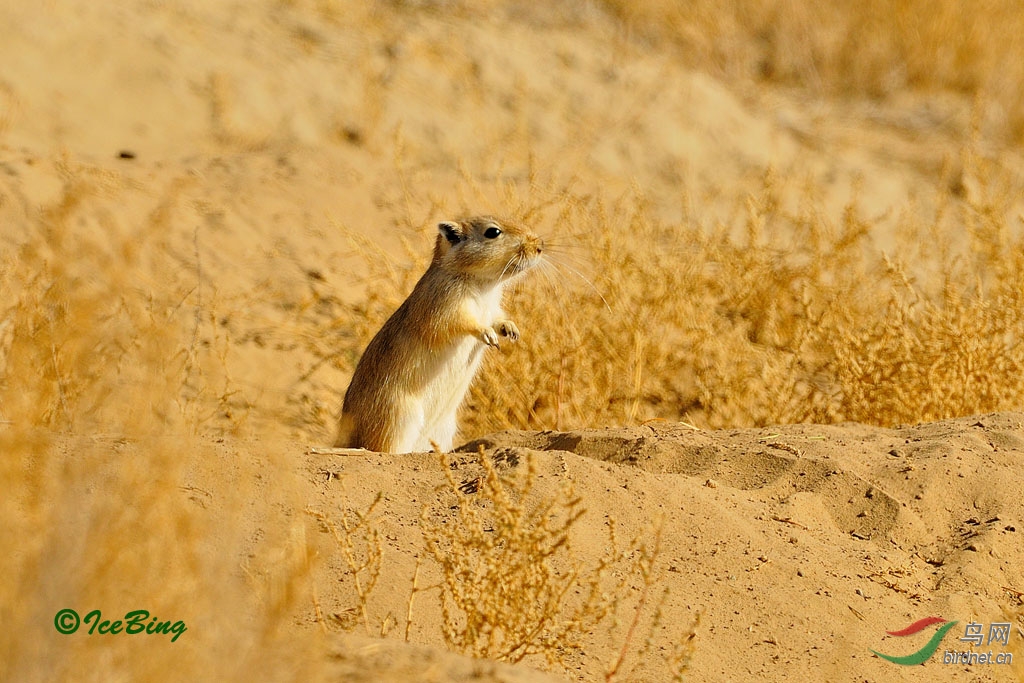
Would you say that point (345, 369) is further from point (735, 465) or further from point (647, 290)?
point (735, 465)

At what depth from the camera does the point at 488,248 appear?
223 inches

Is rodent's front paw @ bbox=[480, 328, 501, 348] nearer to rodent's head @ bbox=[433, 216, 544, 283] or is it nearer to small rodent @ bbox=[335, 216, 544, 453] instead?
small rodent @ bbox=[335, 216, 544, 453]

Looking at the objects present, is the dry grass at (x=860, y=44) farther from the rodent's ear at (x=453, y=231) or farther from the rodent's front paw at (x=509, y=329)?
the rodent's front paw at (x=509, y=329)

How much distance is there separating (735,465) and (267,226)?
421 cm

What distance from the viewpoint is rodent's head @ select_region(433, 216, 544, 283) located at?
564 cm

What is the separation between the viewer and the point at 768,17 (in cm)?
1328

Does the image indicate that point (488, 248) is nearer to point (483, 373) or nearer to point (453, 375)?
point (453, 375)

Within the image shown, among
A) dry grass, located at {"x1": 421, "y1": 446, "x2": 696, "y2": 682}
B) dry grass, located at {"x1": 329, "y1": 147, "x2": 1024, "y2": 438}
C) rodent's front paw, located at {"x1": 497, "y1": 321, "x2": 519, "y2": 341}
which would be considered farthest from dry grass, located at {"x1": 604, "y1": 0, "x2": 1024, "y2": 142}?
dry grass, located at {"x1": 421, "y1": 446, "x2": 696, "y2": 682}

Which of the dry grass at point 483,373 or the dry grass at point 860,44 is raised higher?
the dry grass at point 860,44

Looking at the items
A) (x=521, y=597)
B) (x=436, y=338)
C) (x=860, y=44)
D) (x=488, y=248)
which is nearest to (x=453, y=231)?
(x=488, y=248)

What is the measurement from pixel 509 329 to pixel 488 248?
15.0 inches

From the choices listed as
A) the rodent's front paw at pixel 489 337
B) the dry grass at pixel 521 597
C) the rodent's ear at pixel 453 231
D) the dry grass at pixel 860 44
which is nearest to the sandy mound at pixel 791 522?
the dry grass at pixel 521 597

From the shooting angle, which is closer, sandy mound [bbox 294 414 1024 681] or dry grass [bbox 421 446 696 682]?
dry grass [bbox 421 446 696 682]

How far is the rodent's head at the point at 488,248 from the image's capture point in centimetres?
564
